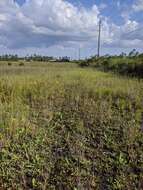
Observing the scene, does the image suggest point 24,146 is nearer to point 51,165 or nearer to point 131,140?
point 51,165

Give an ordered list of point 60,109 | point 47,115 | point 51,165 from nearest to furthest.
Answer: point 51,165 < point 47,115 < point 60,109

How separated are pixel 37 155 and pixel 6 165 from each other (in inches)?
21.4

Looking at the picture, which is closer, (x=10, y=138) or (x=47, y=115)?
(x=10, y=138)

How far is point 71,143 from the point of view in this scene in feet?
18.3

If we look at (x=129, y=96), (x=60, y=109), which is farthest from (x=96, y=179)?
(x=129, y=96)

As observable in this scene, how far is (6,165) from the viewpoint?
4828 mm

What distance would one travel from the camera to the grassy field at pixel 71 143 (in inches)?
176

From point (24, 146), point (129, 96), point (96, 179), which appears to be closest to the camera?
point (96, 179)

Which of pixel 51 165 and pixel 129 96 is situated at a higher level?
pixel 129 96

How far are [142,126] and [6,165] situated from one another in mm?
2993

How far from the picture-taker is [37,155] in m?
5.09

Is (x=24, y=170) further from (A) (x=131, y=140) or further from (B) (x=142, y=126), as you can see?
(B) (x=142, y=126)

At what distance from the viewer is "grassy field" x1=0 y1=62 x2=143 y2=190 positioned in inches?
176

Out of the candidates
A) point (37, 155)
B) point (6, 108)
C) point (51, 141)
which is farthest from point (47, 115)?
point (37, 155)
